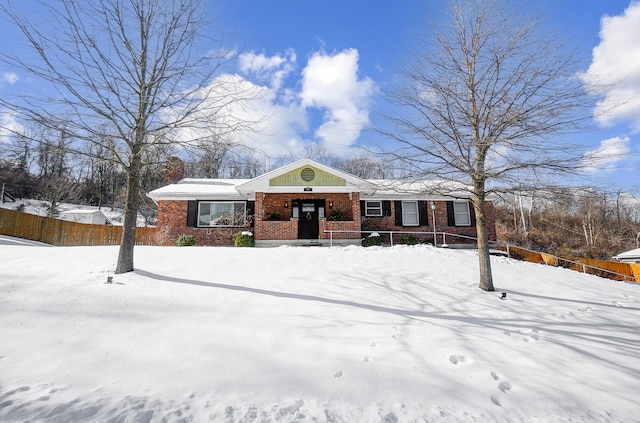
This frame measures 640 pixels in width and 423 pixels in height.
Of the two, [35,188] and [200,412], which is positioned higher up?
[35,188]

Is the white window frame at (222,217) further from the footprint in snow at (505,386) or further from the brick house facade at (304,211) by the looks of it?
the footprint in snow at (505,386)

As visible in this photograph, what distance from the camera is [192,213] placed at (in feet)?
51.0

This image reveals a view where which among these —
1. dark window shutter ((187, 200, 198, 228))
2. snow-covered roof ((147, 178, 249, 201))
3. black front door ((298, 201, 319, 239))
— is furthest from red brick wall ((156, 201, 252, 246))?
black front door ((298, 201, 319, 239))

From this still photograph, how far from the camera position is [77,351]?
310cm

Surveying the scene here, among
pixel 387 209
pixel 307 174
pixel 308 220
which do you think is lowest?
pixel 308 220

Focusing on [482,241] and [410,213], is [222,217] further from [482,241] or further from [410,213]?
[482,241]

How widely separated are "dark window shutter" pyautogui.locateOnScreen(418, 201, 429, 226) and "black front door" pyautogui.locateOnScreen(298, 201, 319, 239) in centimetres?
586

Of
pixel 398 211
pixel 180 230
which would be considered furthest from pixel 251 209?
pixel 398 211

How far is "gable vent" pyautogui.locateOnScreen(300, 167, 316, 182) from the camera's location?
15027mm

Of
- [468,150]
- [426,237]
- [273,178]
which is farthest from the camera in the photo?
[426,237]

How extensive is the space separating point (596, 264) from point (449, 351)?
21984 millimetres

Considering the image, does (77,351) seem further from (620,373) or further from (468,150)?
(468,150)

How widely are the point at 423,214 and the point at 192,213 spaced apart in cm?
1264

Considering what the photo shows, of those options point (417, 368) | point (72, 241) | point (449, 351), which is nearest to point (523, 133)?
point (449, 351)
